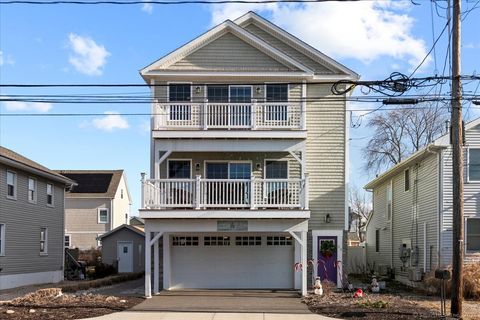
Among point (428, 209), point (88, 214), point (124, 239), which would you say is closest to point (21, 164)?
point (124, 239)

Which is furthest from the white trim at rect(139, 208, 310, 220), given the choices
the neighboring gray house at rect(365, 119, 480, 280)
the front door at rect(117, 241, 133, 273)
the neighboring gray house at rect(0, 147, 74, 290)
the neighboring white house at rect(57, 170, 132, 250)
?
the neighboring white house at rect(57, 170, 132, 250)

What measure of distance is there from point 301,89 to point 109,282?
12.7m

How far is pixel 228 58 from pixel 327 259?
8.45m

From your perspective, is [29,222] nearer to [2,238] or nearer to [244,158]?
[2,238]

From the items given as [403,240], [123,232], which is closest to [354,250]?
[403,240]

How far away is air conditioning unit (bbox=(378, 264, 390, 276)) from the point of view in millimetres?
29972

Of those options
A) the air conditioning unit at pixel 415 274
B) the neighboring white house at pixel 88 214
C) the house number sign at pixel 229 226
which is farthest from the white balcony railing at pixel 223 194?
the neighboring white house at pixel 88 214

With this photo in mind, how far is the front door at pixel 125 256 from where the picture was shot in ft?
123

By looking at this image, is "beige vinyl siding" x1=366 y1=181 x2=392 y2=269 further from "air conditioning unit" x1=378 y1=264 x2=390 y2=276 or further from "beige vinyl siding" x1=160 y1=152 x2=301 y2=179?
"beige vinyl siding" x1=160 y1=152 x2=301 y2=179

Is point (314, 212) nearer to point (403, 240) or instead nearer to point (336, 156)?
point (336, 156)

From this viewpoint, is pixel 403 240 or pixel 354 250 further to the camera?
pixel 354 250

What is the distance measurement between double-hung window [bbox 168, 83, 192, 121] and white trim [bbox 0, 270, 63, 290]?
383 inches

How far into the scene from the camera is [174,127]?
22.1 meters

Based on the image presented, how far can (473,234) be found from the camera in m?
21.9
